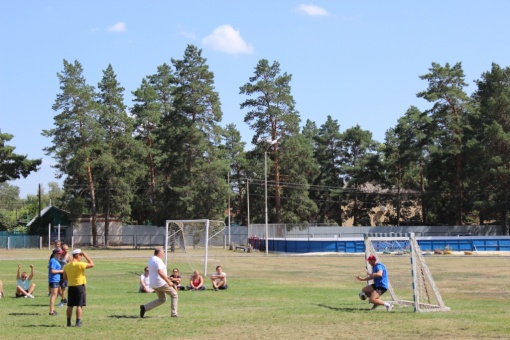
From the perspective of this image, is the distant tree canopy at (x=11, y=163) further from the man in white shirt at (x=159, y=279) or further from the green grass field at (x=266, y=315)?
the man in white shirt at (x=159, y=279)

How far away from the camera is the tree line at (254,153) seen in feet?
245

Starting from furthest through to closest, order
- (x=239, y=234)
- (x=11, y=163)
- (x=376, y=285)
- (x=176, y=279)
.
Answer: (x=239, y=234), (x=11, y=163), (x=176, y=279), (x=376, y=285)

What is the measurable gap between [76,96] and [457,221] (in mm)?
49054

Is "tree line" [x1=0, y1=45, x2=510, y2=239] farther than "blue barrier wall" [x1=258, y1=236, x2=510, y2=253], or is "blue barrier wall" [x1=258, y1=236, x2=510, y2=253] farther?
"tree line" [x1=0, y1=45, x2=510, y2=239]

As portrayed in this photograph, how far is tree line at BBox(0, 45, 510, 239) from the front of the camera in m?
74.8

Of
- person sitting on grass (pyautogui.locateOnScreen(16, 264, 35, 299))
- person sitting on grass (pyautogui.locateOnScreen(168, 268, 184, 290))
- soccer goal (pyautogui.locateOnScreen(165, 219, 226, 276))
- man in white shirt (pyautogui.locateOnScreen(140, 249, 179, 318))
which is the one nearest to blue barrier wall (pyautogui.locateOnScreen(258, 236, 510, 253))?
soccer goal (pyautogui.locateOnScreen(165, 219, 226, 276))

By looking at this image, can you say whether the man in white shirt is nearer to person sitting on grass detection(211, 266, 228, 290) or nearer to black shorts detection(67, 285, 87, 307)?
black shorts detection(67, 285, 87, 307)

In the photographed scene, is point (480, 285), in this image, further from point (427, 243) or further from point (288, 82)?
point (288, 82)

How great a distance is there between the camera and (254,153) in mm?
82875

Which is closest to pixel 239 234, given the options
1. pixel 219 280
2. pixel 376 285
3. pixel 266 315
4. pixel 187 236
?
pixel 187 236

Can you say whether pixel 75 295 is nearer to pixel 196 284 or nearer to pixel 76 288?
pixel 76 288

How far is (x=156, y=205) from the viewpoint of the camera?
81.0 meters

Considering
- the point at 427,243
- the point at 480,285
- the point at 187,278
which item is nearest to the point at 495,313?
the point at 480,285

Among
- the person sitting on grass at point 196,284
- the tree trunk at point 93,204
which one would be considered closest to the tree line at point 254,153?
the tree trunk at point 93,204
